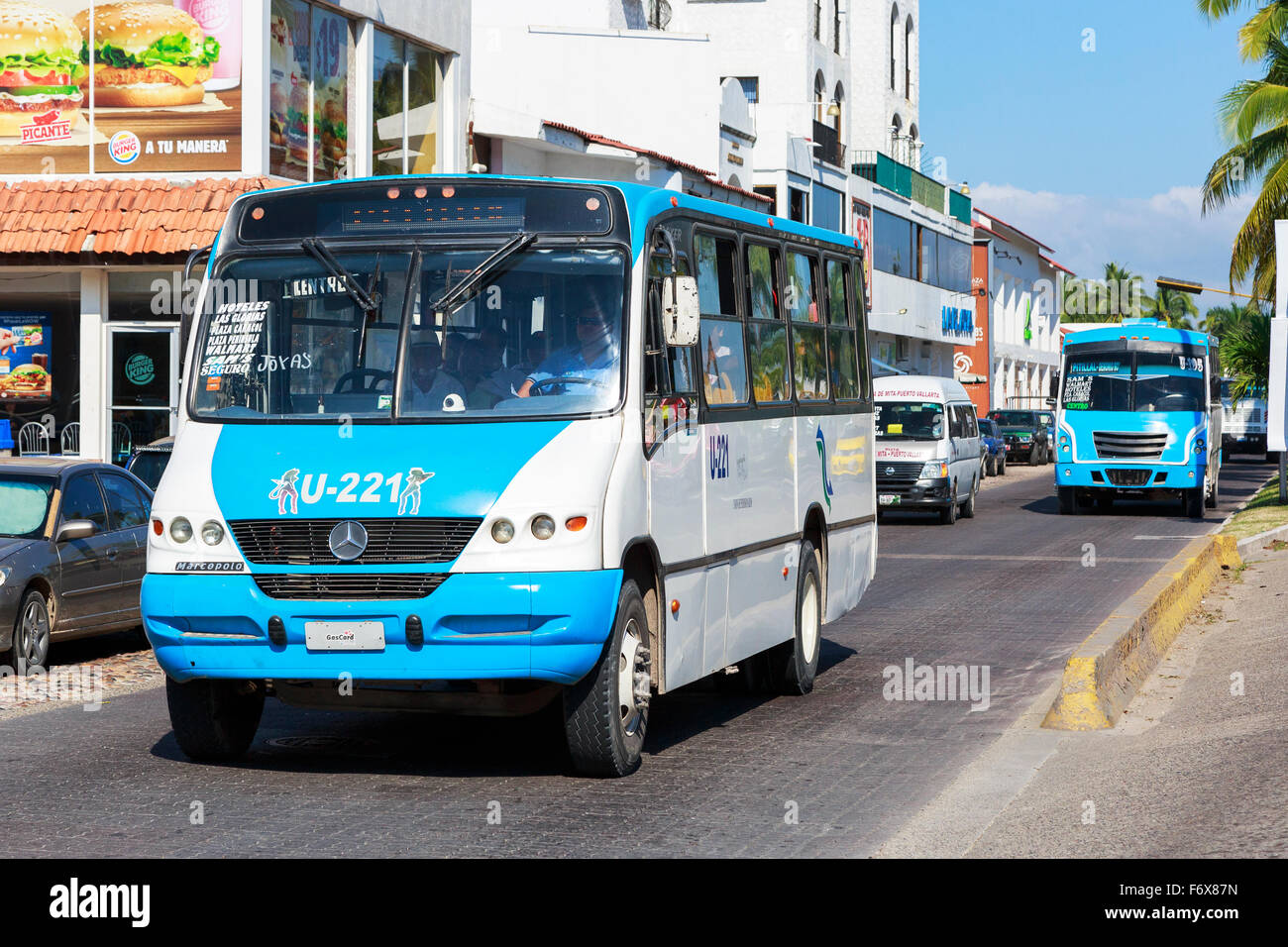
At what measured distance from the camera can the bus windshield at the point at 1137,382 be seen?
100 feet

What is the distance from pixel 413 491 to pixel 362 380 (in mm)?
848

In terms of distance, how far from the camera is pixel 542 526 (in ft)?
25.6

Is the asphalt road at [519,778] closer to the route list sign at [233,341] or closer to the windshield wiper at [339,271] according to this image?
the route list sign at [233,341]

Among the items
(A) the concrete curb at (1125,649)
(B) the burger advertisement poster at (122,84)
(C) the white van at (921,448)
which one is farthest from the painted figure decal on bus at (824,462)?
(C) the white van at (921,448)

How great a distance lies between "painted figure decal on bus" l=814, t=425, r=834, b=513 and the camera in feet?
38.5

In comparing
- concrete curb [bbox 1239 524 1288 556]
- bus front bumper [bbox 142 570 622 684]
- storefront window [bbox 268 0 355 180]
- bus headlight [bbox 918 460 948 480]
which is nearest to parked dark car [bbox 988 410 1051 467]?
bus headlight [bbox 918 460 948 480]

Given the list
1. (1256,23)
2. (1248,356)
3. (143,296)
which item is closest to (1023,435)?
(1248,356)

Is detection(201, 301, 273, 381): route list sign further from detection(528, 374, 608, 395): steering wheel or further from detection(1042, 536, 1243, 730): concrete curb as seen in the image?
detection(1042, 536, 1243, 730): concrete curb

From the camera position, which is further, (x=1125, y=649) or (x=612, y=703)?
(x=1125, y=649)

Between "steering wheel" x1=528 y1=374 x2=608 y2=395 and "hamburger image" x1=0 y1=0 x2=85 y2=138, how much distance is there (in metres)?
15.5

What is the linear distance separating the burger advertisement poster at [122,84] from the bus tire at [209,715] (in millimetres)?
13984
